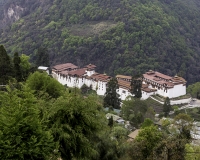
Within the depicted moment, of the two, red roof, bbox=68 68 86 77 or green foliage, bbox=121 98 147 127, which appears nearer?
green foliage, bbox=121 98 147 127

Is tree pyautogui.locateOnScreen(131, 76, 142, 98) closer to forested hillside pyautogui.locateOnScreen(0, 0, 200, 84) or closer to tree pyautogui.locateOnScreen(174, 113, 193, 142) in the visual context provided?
tree pyautogui.locateOnScreen(174, 113, 193, 142)

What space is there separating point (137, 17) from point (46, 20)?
25207mm

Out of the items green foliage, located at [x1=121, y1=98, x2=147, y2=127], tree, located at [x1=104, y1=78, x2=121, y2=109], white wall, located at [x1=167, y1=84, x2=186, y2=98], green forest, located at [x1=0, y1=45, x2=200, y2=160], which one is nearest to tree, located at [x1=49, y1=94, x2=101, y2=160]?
green forest, located at [x1=0, y1=45, x2=200, y2=160]

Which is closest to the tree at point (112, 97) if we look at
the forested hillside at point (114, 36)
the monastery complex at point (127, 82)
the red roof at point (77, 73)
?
the monastery complex at point (127, 82)

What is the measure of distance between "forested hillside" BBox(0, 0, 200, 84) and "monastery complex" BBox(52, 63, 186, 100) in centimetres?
1695

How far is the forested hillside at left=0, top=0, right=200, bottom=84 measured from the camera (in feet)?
225

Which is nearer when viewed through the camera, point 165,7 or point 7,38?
point 7,38

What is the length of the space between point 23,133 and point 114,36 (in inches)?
2526

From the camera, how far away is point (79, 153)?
1034 centimetres

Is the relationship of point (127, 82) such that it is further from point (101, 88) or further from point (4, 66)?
point (4, 66)

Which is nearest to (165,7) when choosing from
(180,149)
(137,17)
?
(137,17)

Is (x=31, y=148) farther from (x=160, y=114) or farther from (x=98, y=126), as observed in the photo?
(x=160, y=114)

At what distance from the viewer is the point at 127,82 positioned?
43.8m

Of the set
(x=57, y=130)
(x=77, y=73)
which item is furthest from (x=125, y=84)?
(x=57, y=130)
